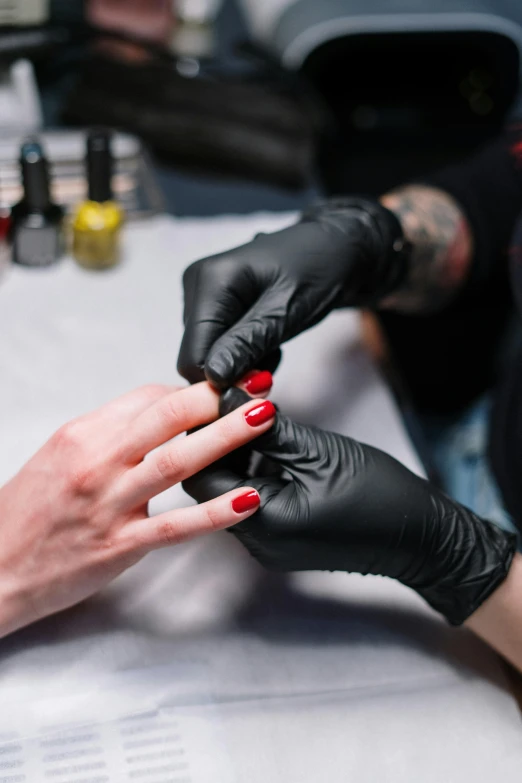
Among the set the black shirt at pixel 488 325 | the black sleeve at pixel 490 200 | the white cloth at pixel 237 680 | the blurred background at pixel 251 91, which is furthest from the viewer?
the blurred background at pixel 251 91

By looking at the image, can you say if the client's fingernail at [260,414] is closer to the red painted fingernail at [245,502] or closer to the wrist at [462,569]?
the red painted fingernail at [245,502]

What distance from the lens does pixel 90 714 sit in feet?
1.80

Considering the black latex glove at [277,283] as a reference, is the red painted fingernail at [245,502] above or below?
below

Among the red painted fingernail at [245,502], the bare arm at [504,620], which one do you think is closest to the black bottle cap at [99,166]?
the red painted fingernail at [245,502]

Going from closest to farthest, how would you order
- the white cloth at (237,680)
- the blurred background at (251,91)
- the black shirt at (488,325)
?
the white cloth at (237,680) < the black shirt at (488,325) < the blurred background at (251,91)

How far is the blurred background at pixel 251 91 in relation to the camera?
1.03 m

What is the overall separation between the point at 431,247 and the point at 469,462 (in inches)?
10.7

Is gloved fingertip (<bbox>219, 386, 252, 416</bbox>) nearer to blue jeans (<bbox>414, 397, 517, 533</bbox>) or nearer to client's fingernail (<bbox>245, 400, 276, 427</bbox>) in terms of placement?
client's fingernail (<bbox>245, 400, 276, 427</bbox>)

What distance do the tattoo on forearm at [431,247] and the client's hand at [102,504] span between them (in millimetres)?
372

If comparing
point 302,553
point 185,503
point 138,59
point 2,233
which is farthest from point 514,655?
point 138,59

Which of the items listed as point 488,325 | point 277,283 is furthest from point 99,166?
point 488,325

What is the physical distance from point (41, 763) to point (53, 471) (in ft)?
0.71

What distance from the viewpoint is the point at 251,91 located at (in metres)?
1.10

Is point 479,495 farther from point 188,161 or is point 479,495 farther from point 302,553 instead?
point 188,161
